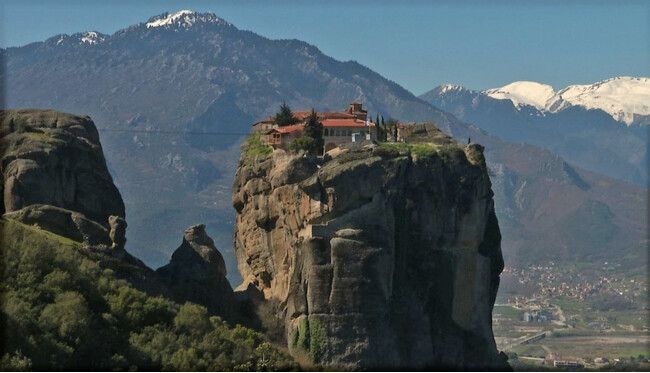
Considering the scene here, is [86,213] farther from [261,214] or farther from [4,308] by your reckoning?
[4,308]

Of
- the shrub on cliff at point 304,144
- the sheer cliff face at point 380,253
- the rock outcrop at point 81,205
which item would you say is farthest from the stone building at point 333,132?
the rock outcrop at point 81,205

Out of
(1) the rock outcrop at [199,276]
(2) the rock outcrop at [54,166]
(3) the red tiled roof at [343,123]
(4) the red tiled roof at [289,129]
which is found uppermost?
(3) the red tiled roof at [343,123]

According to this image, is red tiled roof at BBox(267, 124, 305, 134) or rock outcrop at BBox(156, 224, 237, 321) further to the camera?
red tiled roof at BBox(267, 124, 305, 134)

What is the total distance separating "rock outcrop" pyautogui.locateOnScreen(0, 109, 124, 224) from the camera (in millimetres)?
115500

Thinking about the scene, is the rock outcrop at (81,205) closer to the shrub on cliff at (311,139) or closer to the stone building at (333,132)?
the shrub on cliff at (311,139)

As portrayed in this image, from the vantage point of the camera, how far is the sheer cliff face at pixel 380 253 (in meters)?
118

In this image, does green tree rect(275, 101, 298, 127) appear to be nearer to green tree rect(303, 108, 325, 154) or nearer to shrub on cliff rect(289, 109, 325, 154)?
shrub on cliff rect(289, 109, 325, 154)

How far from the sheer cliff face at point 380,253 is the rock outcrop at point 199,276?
4593 millimetres

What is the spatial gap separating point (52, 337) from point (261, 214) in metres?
42.3

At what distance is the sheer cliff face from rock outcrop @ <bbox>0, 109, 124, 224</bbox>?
38.8ft

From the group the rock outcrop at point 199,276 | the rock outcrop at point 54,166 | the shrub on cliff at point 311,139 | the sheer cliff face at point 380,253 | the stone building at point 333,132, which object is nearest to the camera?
the rock outcrop at point 54,166

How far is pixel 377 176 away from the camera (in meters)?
120

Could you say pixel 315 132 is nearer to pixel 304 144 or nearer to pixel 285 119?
pixel 304 144

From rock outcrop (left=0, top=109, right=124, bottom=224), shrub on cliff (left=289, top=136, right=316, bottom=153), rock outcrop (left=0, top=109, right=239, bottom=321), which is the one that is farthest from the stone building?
rock outcrop (left=0, top=109, right=124, bottom=224)
